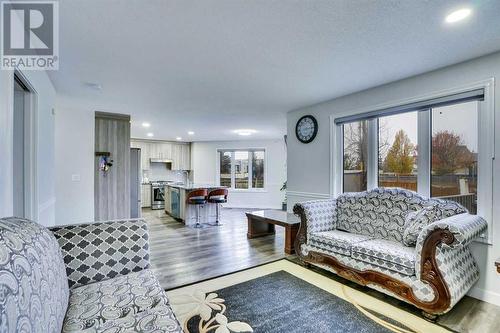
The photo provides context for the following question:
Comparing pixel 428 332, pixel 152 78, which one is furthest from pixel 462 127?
pixel 152 78

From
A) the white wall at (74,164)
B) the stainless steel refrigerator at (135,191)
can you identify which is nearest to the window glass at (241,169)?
the stainless steel refrigerator at (135,191)

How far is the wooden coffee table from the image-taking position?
3.73 m

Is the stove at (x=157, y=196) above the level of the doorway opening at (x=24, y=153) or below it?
below

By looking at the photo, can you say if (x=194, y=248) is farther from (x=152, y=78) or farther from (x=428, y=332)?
(x=428, y=332)

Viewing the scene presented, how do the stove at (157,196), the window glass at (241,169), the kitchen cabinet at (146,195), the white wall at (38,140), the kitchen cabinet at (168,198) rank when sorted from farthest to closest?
1. the window glass at (241,169)
2. the kitchen cabinet at (146,195)
3. the stove at (157,196)
4. the kitchen cabinet at (168,198)
5. the white wall at (38,140)

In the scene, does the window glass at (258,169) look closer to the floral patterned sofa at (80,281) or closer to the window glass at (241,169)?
the window glass at (241,169)

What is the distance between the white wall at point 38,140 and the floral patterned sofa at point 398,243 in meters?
2.84

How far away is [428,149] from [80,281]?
373cm

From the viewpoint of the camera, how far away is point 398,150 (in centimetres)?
330

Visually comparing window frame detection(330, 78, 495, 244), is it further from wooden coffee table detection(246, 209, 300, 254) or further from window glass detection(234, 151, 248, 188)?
window glass detection(234, 151, 248, 188)

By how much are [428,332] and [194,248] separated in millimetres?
3102

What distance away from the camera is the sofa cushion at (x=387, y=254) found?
7.28 feet

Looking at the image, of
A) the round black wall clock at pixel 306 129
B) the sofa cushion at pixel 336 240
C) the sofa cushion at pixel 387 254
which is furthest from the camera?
the round black wall clock at pixel 306 129

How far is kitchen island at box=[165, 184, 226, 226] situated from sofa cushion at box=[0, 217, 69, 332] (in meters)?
4.40
